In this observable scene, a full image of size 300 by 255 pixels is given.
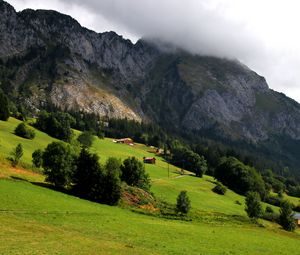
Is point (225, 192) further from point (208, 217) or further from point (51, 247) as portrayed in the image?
point (51, 247)

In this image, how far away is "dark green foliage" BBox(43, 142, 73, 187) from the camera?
280 feet

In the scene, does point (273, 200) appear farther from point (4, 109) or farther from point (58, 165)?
point (58, 165)

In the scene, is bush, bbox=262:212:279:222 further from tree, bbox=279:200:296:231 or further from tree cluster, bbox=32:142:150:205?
tree cluster, bbox=32:142:150:205

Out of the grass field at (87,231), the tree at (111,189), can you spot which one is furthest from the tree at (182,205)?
the tree at (111,189)

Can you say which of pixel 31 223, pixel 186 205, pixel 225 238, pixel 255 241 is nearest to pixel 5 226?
pixel 31 223

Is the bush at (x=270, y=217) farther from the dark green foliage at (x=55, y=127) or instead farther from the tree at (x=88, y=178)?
the dark green foliage at (x=55, y=127)

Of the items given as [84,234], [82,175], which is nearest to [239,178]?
[82,175]

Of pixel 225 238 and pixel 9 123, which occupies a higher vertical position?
pixel 9 123

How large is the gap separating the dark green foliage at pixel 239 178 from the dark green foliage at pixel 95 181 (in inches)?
4360

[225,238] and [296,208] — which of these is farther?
[296,208]

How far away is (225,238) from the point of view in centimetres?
6197

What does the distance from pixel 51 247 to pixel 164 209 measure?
58178 millimetres

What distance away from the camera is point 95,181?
87.4 meters

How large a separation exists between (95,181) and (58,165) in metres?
8.53
